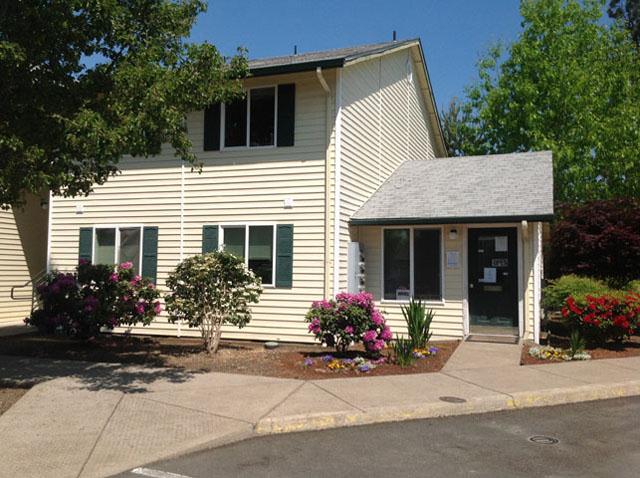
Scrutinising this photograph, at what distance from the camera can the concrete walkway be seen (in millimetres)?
5379

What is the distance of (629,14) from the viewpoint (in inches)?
1323

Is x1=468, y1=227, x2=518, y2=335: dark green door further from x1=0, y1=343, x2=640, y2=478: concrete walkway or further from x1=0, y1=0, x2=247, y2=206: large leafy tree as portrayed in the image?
x1=0, y1=0, x2=247, y2=206: large leafy tree

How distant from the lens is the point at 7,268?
15086mm

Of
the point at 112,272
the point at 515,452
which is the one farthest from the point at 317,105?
the point at 515,452

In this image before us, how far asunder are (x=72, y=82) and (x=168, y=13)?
158 centimetres

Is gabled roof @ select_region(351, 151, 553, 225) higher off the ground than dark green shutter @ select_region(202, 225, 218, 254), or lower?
higher

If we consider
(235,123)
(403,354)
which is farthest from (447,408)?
(235,123)

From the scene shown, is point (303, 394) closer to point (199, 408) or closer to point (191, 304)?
point (199, 408)

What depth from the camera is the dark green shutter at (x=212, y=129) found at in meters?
12.6

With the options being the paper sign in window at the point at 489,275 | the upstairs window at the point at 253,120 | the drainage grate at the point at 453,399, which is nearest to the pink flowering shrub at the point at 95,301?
the upstairs window at the point at 253,120

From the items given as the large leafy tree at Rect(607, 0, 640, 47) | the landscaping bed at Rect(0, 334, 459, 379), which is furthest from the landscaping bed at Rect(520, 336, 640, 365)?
the large leafy tree at Rect(607, 0, 640, 47)

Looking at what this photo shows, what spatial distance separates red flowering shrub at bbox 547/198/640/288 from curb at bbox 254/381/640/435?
→ 22.1 feet

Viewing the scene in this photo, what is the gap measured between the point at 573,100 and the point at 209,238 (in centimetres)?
1530

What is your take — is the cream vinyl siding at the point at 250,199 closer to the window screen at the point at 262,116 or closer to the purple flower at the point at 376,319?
the window screen at the point at 262,116
